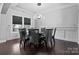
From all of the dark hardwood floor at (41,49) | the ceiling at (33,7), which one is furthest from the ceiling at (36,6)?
the dark hardwood floor at (41,49)

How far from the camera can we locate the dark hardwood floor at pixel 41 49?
73.7 inches

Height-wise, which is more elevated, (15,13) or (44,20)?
(15,13)

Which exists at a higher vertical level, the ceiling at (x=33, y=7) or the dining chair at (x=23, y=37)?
the ceiling at (x=33, y=7)

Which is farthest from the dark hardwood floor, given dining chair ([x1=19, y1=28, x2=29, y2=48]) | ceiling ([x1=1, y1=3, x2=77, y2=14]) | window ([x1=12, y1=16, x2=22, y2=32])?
ceiling ([x1=1, y1=3, x2=77, y2=14])

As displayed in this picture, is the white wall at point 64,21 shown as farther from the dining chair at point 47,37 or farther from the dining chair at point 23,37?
the dining chair at point 23,37

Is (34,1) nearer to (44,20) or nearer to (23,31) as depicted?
(44,20)

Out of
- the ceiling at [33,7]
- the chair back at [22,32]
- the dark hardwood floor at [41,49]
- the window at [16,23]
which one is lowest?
the dark hardwood floor at [41,49]

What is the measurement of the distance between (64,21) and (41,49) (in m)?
0.74

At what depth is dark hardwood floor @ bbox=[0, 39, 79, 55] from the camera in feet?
6.14

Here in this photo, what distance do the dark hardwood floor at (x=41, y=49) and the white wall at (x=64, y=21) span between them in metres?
0.12

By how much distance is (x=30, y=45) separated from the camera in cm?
192
